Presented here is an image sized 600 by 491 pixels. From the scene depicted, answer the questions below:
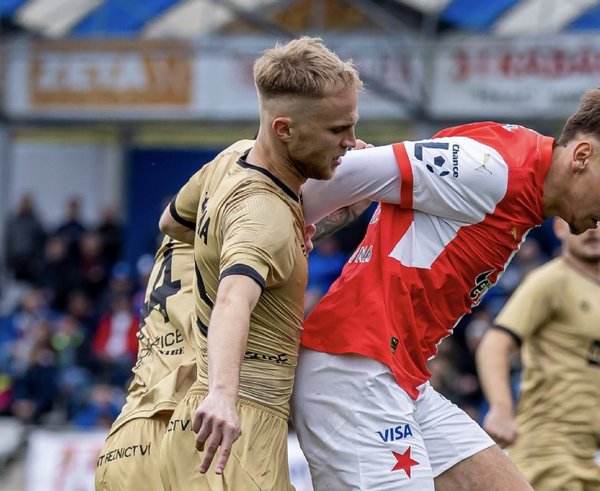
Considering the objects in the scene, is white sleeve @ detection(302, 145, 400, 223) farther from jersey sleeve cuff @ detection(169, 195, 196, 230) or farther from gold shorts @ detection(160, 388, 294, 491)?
gold shorts @ detection(160, 388, 294, 491)

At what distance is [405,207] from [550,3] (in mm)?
11824

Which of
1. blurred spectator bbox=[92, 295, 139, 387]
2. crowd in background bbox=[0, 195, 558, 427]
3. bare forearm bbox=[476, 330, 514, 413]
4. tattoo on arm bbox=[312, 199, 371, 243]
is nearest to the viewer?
tattoo on arm bbox=[312, 199, 371, 243]

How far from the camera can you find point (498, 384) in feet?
22.5

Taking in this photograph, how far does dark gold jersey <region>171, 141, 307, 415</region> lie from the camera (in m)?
4.23

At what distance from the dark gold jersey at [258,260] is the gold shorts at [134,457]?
1.44 ft

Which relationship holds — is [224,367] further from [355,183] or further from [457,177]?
[457,177]

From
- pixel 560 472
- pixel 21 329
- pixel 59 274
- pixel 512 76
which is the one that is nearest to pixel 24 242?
pixel 59 274

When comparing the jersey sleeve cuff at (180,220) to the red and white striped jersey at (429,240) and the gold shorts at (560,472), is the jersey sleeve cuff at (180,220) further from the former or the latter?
the gold shorts at (560,472)

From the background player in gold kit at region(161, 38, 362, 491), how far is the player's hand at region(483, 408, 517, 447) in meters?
2.16

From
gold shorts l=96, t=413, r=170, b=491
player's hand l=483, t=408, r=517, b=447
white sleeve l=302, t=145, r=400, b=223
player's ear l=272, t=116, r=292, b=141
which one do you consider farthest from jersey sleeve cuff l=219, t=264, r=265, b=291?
player's hand l=483, t=408, r=517, b=447

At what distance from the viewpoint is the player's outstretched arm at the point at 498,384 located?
6637 millimetres

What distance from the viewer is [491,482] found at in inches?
193

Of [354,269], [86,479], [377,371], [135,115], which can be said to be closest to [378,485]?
[377,371]

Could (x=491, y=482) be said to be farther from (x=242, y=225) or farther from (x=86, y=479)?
(x=86, y=479)
